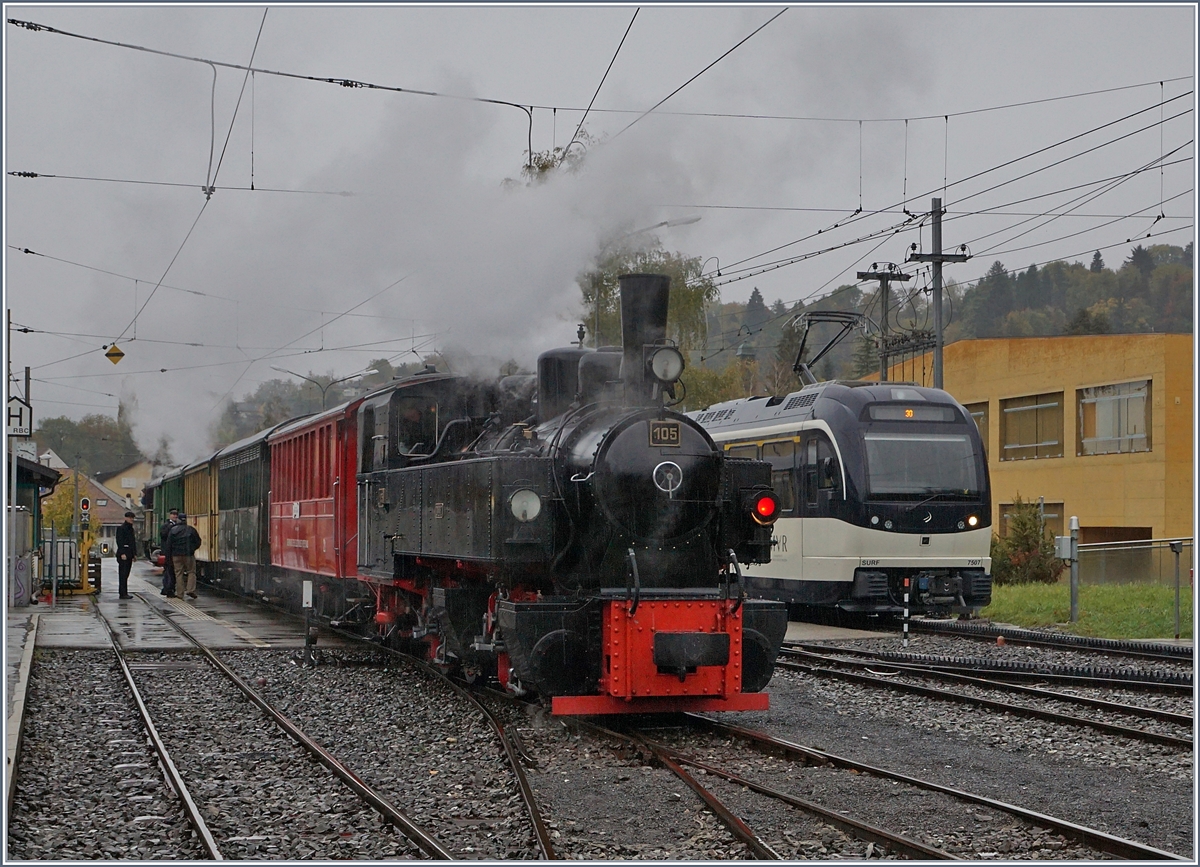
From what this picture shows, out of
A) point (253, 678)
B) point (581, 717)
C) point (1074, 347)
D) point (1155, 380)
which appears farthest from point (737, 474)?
point (1074, 347)

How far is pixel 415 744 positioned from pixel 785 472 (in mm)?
8950

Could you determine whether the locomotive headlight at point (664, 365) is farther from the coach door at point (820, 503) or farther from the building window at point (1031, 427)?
the building window at point (1031, 427)

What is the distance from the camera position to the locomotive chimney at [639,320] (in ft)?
28.6

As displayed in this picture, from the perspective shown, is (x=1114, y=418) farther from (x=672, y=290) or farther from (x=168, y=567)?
(x=168, y=567)

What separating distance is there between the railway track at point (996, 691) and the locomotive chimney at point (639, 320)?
365 cm

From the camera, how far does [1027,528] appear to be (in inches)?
893

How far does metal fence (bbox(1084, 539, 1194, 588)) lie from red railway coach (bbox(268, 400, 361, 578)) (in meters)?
13.0

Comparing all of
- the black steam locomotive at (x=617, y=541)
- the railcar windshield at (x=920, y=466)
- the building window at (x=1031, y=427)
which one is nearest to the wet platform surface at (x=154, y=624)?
the black steam locomotive at (x=617, y=541)

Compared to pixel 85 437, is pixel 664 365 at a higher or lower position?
lower

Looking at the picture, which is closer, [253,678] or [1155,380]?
[253,678]

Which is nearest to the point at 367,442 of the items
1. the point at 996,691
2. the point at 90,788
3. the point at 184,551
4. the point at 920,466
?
the point at 90,788

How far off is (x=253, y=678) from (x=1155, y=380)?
21.6 meters

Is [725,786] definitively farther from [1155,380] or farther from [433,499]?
[1155,380]

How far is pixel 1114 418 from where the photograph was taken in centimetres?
2888
